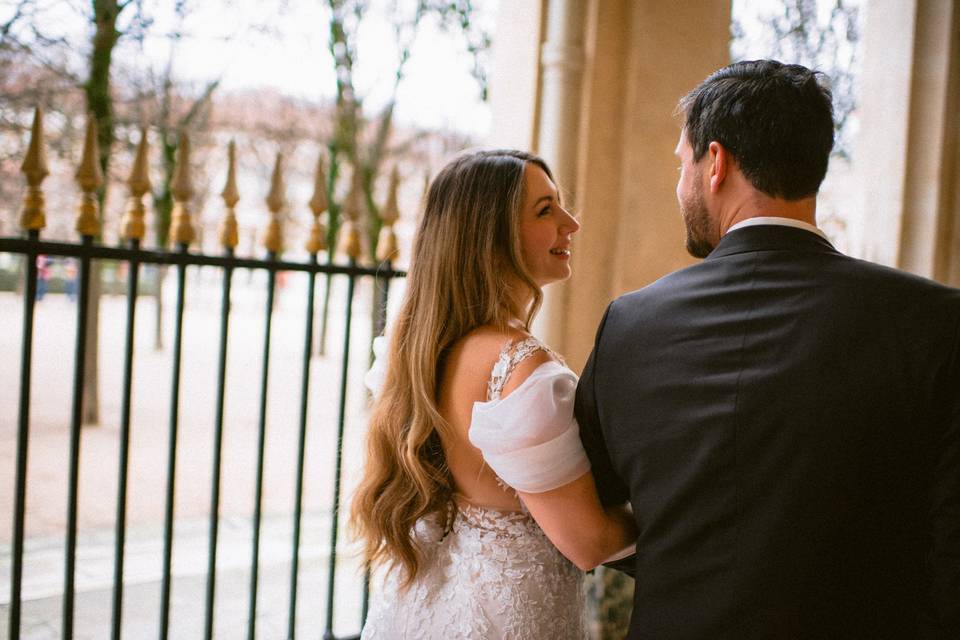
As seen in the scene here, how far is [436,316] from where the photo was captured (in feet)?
5.78

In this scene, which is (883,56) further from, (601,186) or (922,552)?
(922,552)

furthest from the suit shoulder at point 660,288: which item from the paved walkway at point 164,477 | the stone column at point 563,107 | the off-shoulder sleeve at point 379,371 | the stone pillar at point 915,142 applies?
the stone pillar at point 915,142

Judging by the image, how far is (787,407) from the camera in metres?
1.23

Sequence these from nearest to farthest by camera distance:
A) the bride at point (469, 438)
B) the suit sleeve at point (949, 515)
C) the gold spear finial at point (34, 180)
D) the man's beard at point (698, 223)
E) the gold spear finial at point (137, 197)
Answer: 1. the suit sleeve at point (949, 515)
2. the man's beard at point (698, 223)
3. the bride at point (469, 438)
4. the gold spear finial at point (34, 180)
5. the gold spear finial at point (137, 197)

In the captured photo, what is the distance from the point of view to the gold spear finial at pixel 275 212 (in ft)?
7.67

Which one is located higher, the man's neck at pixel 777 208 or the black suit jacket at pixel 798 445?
the man's neck at pixel 777 208

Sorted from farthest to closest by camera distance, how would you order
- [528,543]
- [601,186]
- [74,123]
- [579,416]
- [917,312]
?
[74,123] → [601,186] → [528,543] → [579,416] → [917,312]

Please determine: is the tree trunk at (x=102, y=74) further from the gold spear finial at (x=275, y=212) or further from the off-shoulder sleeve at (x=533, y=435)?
the off-shoulder sleeve at (x=533, y=435)

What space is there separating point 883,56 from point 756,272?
3569 mm

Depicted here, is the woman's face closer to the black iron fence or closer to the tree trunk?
the black iron fence

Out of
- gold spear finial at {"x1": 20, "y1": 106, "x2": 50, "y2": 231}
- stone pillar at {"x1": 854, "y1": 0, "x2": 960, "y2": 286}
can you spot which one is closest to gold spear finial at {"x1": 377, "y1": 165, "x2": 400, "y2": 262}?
gold spear finial at {"x1": 20, "y1": 106, "x2": 50, "y2": 231}

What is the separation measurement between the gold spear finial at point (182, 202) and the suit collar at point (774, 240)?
1528 mm

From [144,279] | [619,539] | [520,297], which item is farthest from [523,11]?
[144,279]

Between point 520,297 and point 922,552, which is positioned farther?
point 520,297
